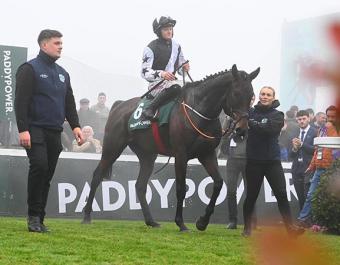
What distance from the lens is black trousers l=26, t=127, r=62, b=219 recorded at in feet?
23.4

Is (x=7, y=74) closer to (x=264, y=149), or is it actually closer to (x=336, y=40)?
(x=264, y=149)

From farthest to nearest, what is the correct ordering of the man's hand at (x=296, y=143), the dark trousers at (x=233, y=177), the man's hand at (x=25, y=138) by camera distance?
the man's hand at (x=296, y=143) → the dark trousers at (x=233, y=177) → the man's hand at (x=25, y=138)

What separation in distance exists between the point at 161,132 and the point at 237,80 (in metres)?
1.58

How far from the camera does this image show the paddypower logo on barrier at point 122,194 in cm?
1262

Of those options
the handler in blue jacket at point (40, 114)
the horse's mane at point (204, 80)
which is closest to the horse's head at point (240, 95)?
the horse's mane at point (204, 80)

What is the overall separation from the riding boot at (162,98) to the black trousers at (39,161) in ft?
7.45

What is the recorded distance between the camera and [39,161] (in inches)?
279

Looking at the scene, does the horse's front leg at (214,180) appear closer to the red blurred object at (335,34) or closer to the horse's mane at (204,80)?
the horse's mane at (204,80)

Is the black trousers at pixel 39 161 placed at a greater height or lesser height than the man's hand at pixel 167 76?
lesser

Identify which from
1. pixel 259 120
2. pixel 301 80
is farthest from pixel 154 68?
pixel 301 80

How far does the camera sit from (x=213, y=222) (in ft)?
43.8

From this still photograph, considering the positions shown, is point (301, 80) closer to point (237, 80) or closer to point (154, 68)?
point (237, 80)

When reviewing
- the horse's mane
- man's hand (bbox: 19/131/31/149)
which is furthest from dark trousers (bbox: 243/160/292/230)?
man's hand (bbox: 19/131/31/149)

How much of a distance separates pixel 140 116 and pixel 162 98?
849 millimetres
